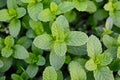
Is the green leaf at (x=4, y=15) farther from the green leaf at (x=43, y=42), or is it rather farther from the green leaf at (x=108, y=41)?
the green leaf at (x=108, y=41)

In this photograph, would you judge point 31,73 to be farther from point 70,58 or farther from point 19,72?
point 70,58

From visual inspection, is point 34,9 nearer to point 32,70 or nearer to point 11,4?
point 11,4

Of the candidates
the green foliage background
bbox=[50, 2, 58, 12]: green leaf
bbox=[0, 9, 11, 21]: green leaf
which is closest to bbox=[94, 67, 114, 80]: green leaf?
the green foliage background

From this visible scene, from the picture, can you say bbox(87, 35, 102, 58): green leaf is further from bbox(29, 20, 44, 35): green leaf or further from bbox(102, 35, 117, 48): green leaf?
bbox(29, 20, 44, 35): green leaf

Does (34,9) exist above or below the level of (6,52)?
above

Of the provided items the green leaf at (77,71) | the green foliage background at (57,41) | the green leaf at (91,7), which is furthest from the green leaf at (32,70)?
the green leaf at (91,7)

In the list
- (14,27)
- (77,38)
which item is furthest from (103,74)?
(14,27)
